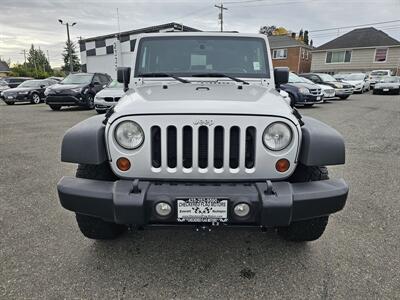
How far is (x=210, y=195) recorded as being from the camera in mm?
1792

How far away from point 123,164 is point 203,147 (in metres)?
0.52

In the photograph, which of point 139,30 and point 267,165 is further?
point 139,30

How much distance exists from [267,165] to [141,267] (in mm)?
1184

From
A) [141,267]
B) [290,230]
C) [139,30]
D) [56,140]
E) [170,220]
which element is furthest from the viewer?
[139,30]

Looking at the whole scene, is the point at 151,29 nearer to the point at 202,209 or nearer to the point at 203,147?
the point at 203,147

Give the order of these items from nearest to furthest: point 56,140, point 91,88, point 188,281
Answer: point 188,281 < point 56,140 < point 91,88

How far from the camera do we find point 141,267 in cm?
225

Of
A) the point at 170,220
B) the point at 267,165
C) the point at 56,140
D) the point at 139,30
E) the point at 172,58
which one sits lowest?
the point at 56,140

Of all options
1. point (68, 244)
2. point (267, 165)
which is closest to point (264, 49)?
point (267, 165)

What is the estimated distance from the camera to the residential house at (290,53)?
37125 millimetres

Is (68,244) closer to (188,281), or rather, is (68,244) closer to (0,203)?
(188,281)

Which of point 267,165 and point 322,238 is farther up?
point 267,165

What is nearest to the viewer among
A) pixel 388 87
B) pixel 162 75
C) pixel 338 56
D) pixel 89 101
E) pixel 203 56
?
pixel 162 75

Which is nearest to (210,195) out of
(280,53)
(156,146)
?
(156,146)
